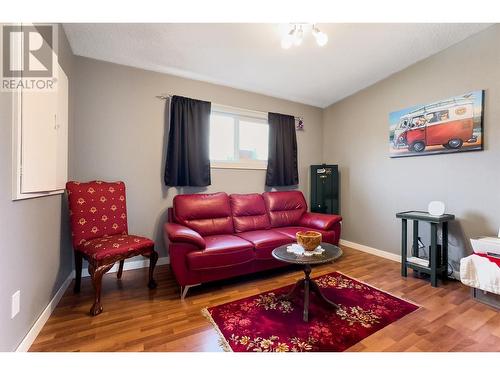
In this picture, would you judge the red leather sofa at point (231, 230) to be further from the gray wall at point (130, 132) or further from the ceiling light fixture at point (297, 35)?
the ceiling light fixture at point (297, 35)

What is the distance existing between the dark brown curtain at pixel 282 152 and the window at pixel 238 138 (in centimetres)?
11

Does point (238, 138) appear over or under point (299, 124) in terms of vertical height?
under

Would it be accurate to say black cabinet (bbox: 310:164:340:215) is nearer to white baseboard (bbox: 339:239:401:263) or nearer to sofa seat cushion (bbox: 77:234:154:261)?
white baseboard (bbox: 339:239:401:263)

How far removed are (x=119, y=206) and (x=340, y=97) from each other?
3.69 m

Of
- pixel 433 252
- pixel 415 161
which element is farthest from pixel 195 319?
pixel 415 161

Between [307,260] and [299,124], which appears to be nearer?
[307,260]

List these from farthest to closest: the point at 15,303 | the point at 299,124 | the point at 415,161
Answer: the point at 299,124 < the point at 415,161 < the point at 15,303

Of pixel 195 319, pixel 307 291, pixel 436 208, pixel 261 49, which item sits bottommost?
pixel 195 319

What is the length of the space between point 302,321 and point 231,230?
141 cm

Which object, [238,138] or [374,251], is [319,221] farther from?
[238,138]

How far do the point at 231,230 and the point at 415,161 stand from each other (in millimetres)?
2515

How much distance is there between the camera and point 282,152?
143 inches

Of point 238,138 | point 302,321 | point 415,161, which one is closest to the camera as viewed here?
point 302,321

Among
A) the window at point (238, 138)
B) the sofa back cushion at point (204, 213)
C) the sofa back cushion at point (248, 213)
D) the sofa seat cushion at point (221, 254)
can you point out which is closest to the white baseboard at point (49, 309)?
the sofa back cushion at point (204, 213)
